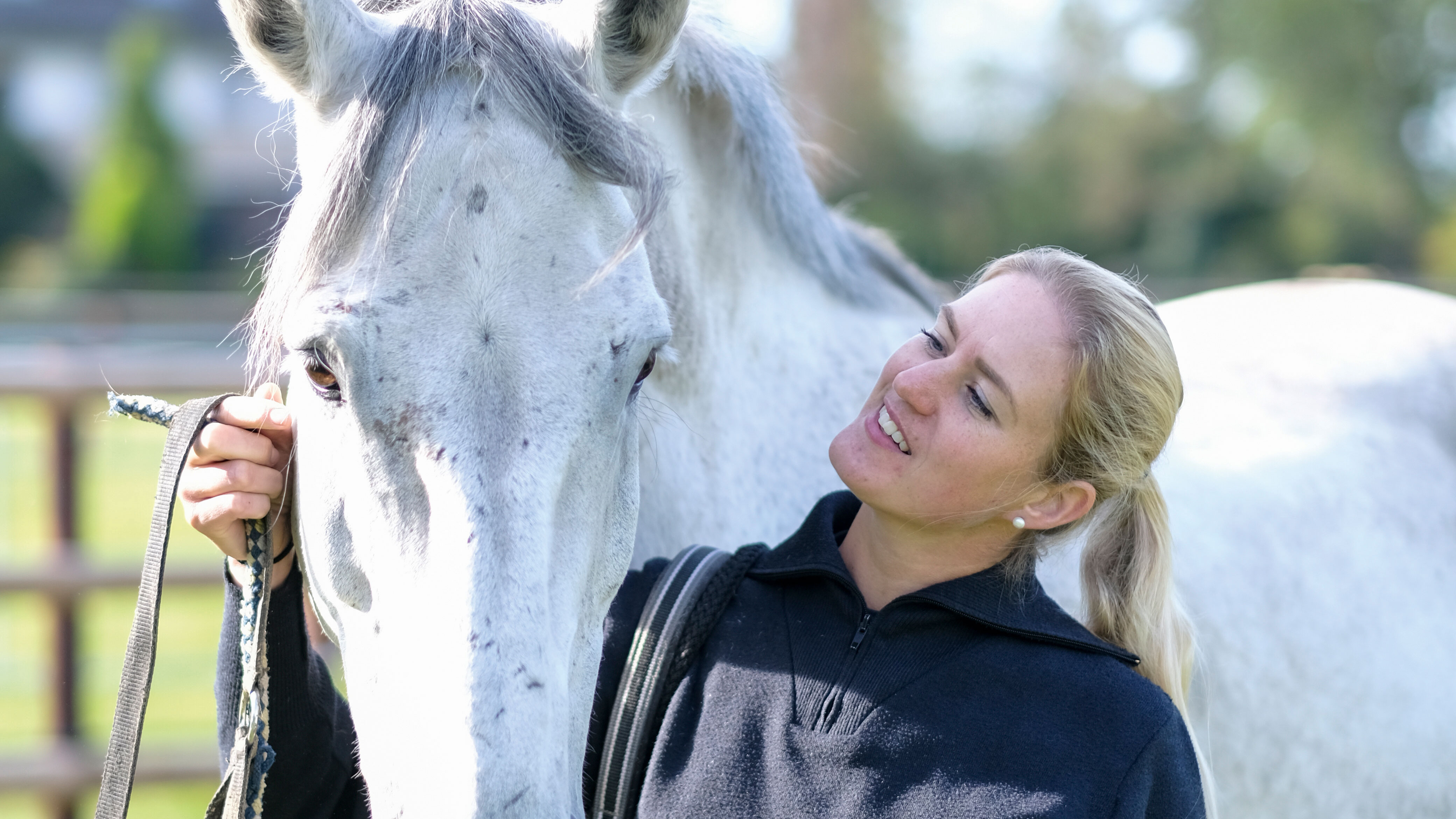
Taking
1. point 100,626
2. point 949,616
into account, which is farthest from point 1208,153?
point 949,616

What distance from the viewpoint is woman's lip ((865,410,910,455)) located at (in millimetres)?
1646

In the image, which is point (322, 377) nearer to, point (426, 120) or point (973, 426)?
point (426, 120)

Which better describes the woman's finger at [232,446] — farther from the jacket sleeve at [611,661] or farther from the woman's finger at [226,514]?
the jacket sleeve at [611,661]

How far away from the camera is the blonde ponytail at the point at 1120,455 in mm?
1639

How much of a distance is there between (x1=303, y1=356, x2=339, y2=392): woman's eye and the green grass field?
3.49ft

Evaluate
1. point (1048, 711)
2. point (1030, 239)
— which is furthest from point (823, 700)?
point (1030, 239)

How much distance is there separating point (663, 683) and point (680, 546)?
38cm

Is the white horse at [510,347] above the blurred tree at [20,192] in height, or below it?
below

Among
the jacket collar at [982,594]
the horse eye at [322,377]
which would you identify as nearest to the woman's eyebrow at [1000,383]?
the jacket collar at [982,594]

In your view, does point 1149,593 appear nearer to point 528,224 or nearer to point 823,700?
point 823,700

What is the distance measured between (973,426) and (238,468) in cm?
101

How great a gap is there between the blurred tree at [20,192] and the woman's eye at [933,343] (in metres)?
31.3

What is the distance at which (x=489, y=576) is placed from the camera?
1205 mm

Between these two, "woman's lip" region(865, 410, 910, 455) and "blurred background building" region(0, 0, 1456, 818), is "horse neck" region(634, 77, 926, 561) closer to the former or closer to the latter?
"woman's lip" region(865, 410, 910, 455)
